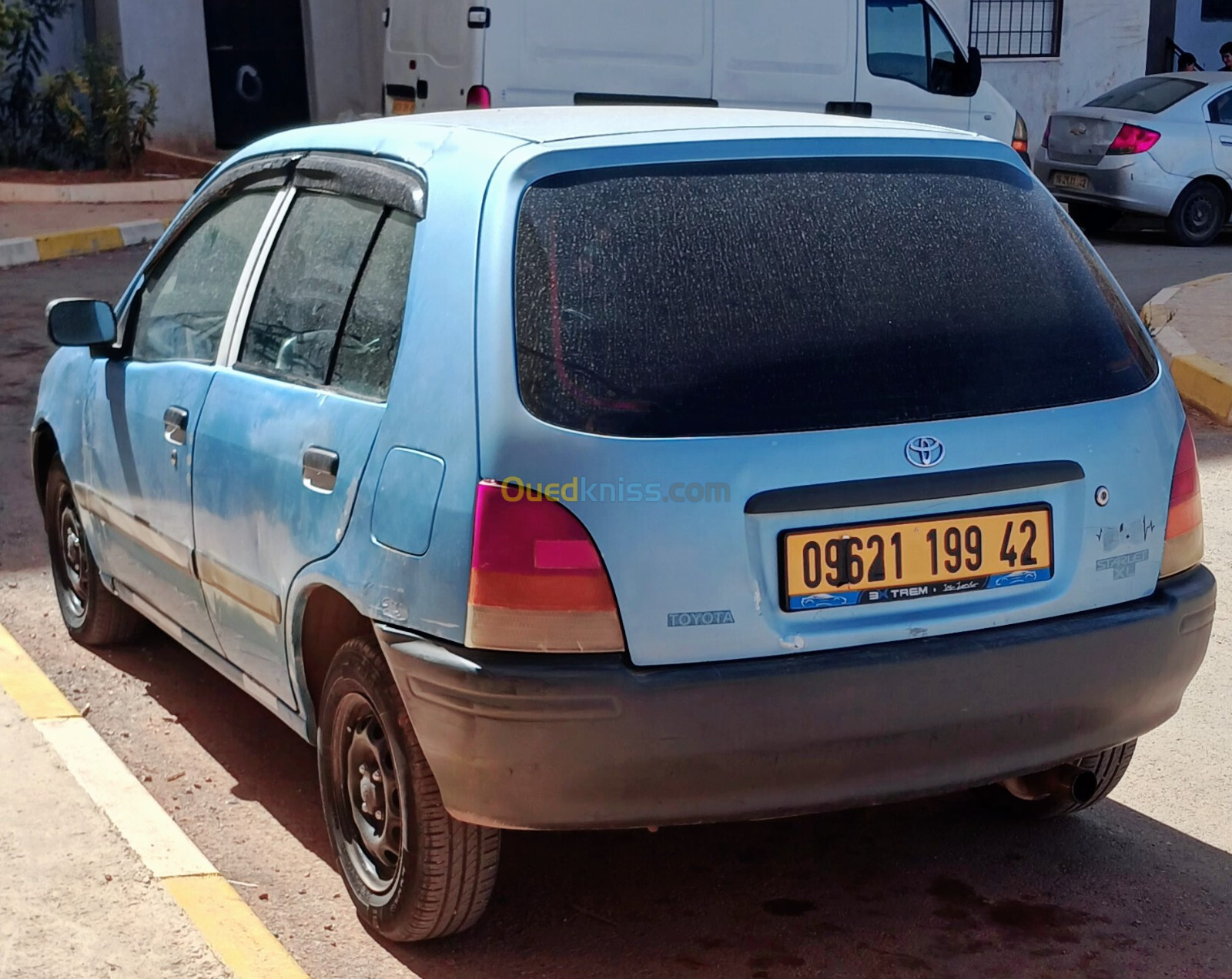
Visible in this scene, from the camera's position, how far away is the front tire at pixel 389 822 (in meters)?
2.96

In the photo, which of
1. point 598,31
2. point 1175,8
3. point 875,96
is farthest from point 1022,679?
point 1175,8

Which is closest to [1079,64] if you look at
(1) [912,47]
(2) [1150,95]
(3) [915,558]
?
(2) [1150,95]

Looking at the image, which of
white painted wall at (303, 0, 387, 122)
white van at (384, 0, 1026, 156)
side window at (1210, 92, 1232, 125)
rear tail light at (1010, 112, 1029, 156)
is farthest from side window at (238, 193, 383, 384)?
white painted wall at (303, 0, 387, 122)

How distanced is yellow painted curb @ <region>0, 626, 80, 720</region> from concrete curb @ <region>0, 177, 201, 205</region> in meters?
10.1

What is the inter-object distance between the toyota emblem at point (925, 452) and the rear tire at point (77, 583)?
270 centimetres

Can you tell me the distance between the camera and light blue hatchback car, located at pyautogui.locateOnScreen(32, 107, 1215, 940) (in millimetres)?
2719

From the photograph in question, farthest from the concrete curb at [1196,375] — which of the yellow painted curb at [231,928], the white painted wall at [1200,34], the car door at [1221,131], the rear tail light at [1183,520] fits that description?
the white painted wall at [1200,34]

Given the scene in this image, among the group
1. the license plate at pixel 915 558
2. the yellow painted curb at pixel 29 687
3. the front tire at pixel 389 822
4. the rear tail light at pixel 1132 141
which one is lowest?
the yellow painted curb at pixel 29 687

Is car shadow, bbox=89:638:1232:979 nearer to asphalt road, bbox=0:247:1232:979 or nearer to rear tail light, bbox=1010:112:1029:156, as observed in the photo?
asphalt road, bbox=0:247:1232:979

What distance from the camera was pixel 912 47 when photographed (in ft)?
39.8

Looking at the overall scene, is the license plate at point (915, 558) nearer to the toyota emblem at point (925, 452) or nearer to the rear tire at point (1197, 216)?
the toyota emblem at point (925, 452)

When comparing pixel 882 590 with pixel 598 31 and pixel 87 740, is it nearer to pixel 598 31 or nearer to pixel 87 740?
pixel 87 740

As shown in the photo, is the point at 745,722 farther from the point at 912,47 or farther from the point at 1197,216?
the point at 1197,216

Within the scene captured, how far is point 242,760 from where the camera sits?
4.12 m
